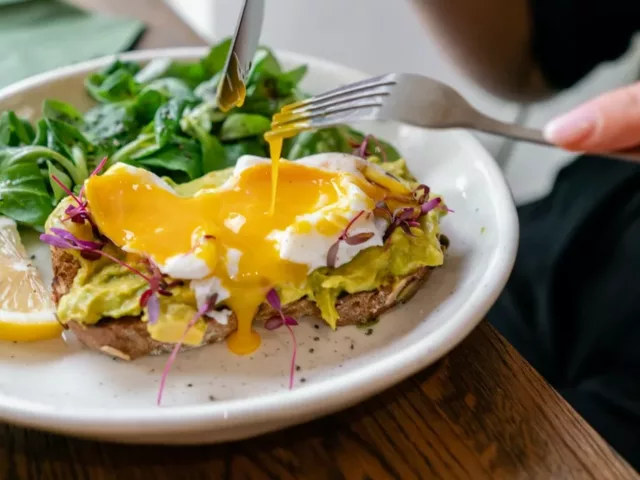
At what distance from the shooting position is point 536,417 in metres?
1.24

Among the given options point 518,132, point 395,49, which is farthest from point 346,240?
point 395,49

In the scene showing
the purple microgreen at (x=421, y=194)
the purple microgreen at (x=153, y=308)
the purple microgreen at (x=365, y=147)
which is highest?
the purple microgreen at (x=421, y=194)

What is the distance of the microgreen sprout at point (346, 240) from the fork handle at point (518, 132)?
1.08ft

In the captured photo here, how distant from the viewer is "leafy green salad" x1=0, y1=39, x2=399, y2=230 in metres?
1.67

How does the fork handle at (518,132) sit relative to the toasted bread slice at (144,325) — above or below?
above

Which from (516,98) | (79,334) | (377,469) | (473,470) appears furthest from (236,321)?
(516,98)

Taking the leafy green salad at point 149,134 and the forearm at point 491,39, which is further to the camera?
the forearm at point 491,39

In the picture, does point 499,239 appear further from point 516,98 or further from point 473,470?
point 516,98

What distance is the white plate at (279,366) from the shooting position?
1068 mm

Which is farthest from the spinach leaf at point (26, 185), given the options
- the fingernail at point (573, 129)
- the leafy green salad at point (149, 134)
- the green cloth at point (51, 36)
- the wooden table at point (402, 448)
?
the fingernail at point (573, 129)

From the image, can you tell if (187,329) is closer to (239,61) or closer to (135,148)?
(239,61)

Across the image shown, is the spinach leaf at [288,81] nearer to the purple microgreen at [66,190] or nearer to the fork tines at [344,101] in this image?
the fork tines at [344,101]

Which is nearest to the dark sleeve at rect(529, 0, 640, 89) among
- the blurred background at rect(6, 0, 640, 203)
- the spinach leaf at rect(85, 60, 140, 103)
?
the blurred background at rect(6, 0, 640, 203)

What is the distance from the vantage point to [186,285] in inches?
52.1
